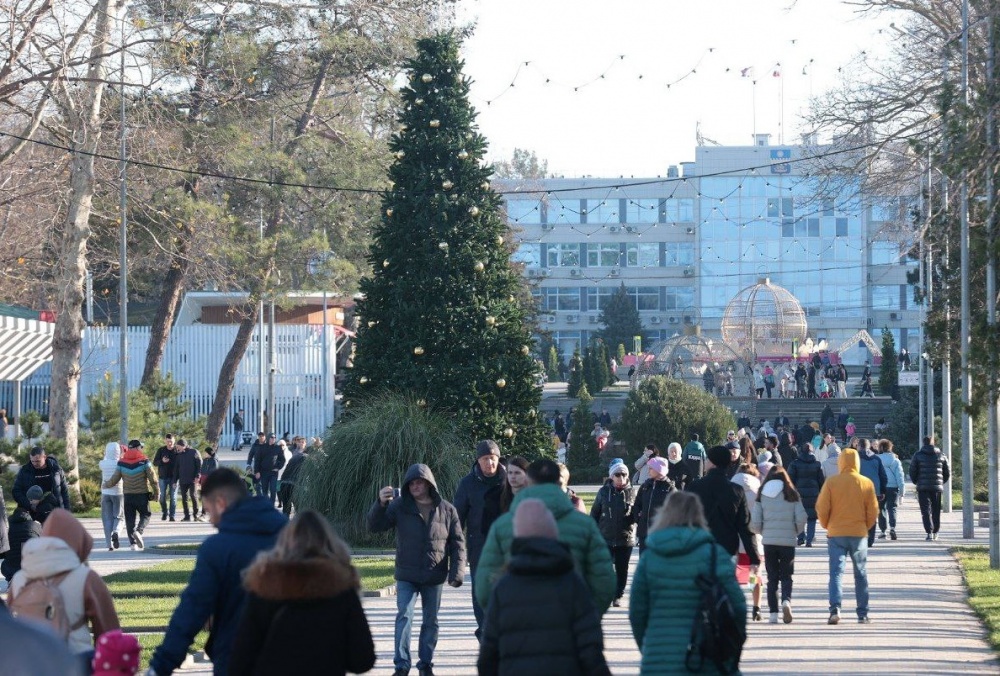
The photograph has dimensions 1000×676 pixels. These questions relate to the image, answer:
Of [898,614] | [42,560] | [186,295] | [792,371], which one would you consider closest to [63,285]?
[898,614]

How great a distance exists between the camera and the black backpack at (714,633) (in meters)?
6.70

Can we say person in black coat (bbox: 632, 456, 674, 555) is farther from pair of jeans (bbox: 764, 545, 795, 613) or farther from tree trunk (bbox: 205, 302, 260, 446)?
tree trunk (bbox: 205, 302, 260, 446)

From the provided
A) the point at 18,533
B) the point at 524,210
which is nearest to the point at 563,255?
the point at 524,210

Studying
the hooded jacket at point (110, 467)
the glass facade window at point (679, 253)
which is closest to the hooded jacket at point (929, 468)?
the hooded jacket at point (110, 467)

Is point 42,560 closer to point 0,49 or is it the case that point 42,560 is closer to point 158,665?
point 158,665

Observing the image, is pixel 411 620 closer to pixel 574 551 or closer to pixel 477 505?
pixel 477 505

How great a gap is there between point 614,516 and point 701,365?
2272 inches

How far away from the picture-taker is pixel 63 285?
2809 cm

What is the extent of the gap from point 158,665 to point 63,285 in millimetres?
23196

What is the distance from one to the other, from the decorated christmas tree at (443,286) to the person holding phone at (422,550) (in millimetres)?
11200

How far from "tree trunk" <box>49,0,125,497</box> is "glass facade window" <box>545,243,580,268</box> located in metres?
78.3

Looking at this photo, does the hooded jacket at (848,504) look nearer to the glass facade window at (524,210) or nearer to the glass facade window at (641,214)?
the glass facade window at (524,210)

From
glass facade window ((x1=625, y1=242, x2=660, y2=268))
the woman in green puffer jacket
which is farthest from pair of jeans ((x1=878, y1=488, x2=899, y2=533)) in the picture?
glass facade window ((x1=625, y1=242, x2=660, y2=268))

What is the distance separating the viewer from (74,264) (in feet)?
91.7
